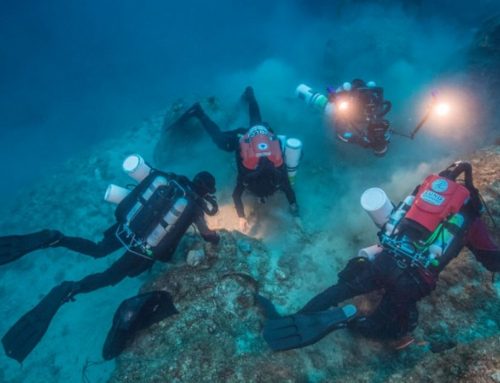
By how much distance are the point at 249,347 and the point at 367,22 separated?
1506 cm

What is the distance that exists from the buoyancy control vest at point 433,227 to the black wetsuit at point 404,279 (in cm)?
6

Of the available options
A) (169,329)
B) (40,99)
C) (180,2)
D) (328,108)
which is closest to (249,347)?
(169,329)

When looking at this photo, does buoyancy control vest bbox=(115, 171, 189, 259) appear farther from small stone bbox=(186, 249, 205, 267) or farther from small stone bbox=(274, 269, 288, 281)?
small stone bbox=(274, 269, 288, 281)

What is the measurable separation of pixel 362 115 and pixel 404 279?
15.8 feet

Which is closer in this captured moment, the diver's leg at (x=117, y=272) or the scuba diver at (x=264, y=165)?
the diver's leg at (x=117, y=272)

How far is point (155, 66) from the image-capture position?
28.7 meters

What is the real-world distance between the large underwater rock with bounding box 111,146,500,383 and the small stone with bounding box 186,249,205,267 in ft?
0.24

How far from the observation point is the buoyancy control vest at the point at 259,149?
→ 672 cm

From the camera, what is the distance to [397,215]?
16.0 ft

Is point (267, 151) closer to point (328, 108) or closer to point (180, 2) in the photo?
point (328, 108)

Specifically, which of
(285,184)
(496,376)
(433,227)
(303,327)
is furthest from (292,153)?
(496,376)

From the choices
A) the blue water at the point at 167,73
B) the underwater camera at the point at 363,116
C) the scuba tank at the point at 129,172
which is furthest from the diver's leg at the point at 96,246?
the underwater camera at the point at 363,116

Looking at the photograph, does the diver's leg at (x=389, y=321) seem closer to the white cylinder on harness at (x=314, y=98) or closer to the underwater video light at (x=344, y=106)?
the underwater video light at (x=344, y=106)

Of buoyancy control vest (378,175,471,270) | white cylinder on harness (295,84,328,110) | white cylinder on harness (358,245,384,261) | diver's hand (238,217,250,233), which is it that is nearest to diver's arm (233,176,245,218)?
diver's hand (238,217,250,233)
